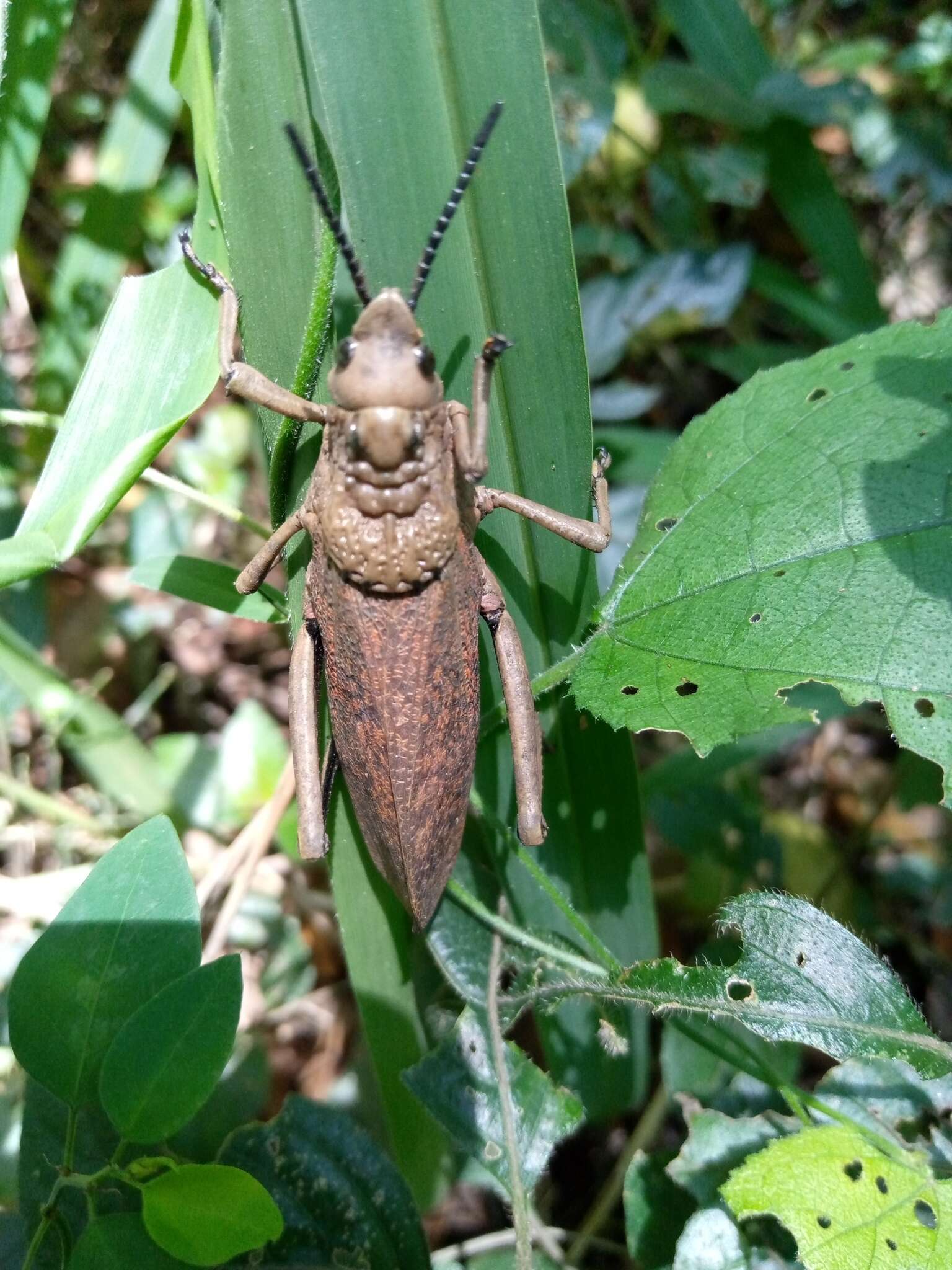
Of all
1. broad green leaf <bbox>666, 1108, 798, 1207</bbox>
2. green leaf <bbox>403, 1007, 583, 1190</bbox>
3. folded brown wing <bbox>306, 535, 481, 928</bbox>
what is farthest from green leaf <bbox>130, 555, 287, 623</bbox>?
broad green leaf <bbox>666, 1108, 798, 1207</bbox>

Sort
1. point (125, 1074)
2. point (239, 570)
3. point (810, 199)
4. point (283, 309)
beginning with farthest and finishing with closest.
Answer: point (810, 199), point (239, 570), point (283, 309), point (125, 1074)

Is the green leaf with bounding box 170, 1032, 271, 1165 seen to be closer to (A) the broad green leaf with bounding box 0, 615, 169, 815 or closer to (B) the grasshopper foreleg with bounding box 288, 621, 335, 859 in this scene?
(B) the grasshopper foreleg with bounding box 288, 621, 335, 859

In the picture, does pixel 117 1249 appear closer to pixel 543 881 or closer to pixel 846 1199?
pixel 543 881

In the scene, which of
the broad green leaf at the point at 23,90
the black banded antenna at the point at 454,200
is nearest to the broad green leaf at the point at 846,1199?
the black banded antenna at the point at 454,200

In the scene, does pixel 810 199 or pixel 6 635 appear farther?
pixel 810 199

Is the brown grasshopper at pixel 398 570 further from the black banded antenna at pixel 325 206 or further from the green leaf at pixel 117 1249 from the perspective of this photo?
the green leaf at pixel 117 1249

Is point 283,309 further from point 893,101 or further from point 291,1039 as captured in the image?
point 893,101

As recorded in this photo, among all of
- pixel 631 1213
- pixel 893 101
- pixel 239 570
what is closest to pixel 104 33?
pixel 239 570
